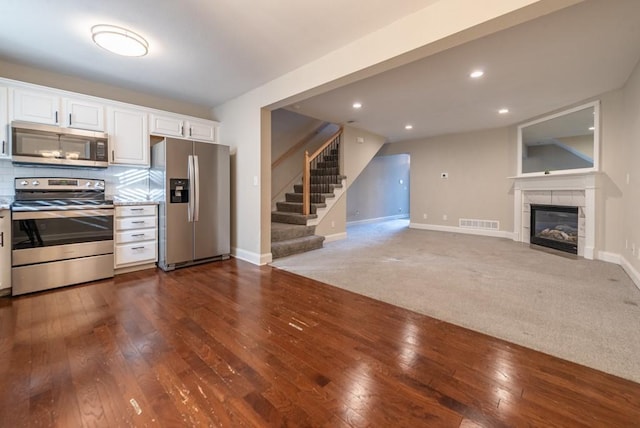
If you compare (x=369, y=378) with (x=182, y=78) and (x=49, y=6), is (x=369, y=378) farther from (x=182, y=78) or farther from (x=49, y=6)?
(x=182, y=78)

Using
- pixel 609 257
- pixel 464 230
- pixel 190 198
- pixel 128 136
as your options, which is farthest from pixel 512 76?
pixel 128 136

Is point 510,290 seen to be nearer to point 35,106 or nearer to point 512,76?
point 512,76

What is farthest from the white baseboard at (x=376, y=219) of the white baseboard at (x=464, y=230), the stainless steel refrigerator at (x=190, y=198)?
the stainless steel refrigerator at (x=190, y=198)

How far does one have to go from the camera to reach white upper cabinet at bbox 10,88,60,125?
2949mm

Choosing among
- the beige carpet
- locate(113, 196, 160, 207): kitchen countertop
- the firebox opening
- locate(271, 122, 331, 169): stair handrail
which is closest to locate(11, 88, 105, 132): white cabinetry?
locate(113, 196, 160, 207): kitchen countertop

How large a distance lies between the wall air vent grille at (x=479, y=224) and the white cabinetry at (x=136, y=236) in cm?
676

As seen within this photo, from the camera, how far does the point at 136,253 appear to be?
3588mm

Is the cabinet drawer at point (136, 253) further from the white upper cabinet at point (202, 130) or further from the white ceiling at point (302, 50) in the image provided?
the white ceiling at point (302, 50)

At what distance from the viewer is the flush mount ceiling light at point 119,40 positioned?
2432mm

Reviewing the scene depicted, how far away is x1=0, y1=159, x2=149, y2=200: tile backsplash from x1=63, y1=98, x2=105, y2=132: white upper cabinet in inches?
23.1

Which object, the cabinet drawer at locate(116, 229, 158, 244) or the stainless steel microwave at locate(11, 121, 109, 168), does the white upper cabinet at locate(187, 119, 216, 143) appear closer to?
the stainless steel microwave at locate(11, 121, 109, 168)

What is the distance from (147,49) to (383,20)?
235 centimetres

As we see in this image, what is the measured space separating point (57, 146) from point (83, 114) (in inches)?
19.4

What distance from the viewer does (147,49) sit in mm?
2768
